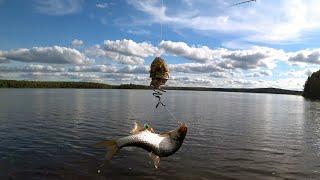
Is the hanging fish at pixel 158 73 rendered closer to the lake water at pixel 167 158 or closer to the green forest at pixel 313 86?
the lake water at pixel 167 158

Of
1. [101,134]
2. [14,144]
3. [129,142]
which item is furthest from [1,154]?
[129,142]

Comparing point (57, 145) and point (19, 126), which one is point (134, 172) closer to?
point (57, 145)

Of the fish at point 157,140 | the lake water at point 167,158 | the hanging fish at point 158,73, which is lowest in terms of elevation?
the lake water at point 167,158

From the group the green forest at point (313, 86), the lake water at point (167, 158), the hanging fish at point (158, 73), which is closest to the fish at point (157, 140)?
the hanging fish at point (158, 73)

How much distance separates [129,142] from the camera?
13.4m

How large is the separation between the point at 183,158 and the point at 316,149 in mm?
11975

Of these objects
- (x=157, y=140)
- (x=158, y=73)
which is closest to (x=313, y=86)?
(x=157, y=140)

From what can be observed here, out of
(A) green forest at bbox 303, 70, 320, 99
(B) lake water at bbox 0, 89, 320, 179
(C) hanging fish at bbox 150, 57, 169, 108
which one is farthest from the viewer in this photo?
(A) green forest at bbox 303, 70, 320, 99

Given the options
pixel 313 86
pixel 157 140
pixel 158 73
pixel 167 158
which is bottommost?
pixel 167 158

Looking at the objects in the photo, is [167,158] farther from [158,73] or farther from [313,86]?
[313,86]

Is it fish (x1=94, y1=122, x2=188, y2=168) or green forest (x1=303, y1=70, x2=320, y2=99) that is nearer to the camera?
fish (x1=94, y1=122, x2=188, y2=168)

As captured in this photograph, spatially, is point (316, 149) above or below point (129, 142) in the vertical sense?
below

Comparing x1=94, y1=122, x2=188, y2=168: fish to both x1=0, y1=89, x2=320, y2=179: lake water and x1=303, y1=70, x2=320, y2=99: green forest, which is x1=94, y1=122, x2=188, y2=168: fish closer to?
x1=0, y1=89, x2=320, y2=179: lake water

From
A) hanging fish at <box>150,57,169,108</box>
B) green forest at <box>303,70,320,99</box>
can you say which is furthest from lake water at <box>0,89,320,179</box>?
green forest at <box>303,70,320,99</box>
